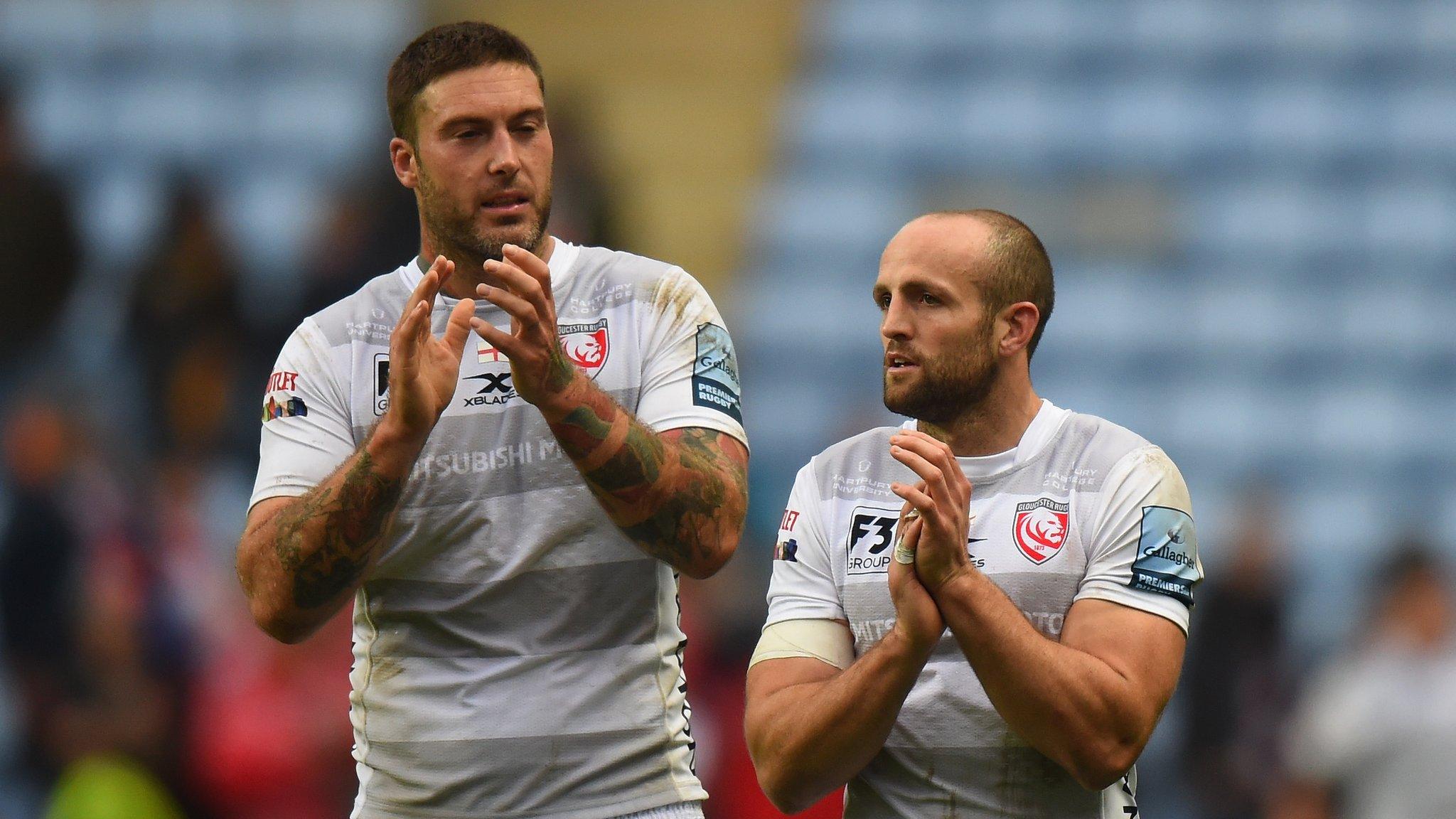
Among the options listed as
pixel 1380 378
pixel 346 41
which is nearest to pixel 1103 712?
pixel 1380 378

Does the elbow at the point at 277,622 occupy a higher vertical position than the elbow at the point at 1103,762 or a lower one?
higher

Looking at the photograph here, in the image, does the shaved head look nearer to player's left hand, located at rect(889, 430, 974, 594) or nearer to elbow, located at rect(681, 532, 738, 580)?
player's left hand, located at rect(889, 430, 974, 594)

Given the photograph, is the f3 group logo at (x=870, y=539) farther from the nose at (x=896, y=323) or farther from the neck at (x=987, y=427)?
the nose at (x=896, y=323)

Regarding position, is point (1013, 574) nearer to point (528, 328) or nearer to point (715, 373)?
point (715, 373)

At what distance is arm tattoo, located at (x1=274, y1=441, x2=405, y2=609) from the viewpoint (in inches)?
134

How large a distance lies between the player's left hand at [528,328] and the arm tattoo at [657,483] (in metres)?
0.08

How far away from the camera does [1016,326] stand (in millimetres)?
3586

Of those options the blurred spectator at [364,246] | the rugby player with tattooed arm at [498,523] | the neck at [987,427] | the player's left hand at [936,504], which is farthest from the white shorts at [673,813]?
the blurred spectator at [364,246]

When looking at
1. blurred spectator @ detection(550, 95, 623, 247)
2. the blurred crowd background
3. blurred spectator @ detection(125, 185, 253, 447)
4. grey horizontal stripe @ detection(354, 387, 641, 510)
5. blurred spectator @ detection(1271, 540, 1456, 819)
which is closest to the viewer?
grey horizontal stripe @ detection(354, 387, 641, 510)

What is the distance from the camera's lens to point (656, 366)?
12.1ft

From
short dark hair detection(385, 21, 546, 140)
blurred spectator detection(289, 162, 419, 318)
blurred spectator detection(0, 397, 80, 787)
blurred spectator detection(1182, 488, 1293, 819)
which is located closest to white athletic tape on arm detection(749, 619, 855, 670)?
short dark hair detection(385, 21, 546, 140)

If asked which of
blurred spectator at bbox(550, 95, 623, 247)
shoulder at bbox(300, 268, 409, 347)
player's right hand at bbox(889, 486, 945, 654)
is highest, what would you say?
blurred spectator at bbox(550, 95, 623, 247)

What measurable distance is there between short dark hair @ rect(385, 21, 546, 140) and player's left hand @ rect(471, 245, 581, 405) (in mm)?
530

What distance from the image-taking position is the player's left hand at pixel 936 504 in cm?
320
